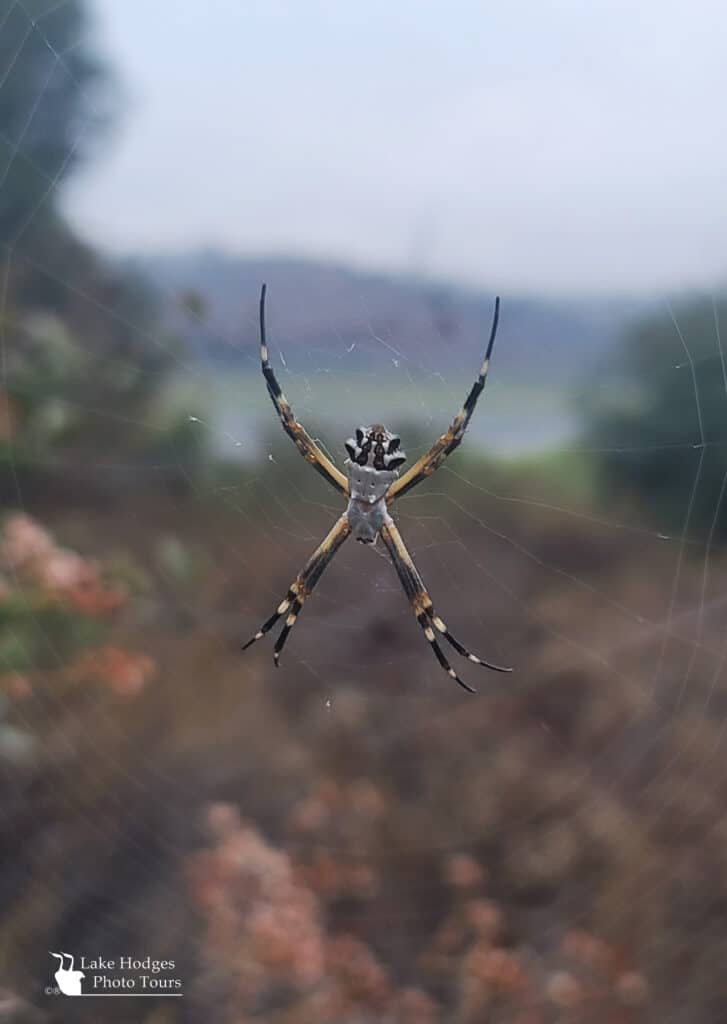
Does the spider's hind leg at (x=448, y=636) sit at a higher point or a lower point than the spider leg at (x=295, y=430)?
lower

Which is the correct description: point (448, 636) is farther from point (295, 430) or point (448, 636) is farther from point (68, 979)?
point (68, 979)

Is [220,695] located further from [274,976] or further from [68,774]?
[274,976]

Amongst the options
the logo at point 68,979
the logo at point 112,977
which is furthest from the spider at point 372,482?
the logo at point 68,979

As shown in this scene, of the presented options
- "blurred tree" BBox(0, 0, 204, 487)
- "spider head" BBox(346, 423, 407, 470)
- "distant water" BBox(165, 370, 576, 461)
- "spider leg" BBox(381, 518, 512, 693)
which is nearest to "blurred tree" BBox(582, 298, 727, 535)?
"distant water" BBox(165, 370, 576, 461)

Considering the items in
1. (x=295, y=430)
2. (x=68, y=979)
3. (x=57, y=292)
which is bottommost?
(x=68, y=979)

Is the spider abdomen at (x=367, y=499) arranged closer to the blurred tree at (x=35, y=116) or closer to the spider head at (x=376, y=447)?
the spider head at (x=376, y=447)

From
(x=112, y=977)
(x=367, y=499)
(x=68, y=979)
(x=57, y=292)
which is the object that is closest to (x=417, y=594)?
(x=367, y=499)

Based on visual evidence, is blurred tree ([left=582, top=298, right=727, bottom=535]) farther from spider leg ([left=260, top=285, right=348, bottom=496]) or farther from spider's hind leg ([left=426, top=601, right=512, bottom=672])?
spider leg ([left=260, top=285, right=348, bottom=496])
